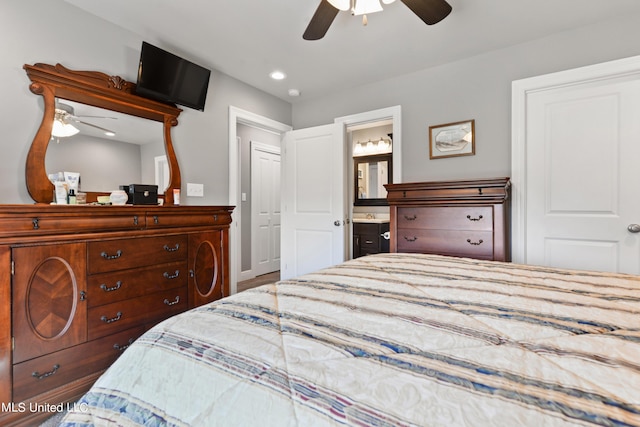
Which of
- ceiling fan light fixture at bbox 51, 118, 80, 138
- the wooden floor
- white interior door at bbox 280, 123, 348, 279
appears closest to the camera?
ceiling fan light fixture at bbox 51, 118, 80, 138

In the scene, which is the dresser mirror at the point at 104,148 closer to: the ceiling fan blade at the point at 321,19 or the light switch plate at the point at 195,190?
the light switch plate at the point at 195,190

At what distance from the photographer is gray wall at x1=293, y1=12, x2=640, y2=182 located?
2.34 m

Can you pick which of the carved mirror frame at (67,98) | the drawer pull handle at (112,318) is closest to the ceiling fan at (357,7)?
→ the carved mirror frame at (67,98)

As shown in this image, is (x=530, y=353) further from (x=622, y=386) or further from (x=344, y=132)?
(x=344, y=132)

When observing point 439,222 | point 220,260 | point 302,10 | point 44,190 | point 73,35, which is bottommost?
point 220,260

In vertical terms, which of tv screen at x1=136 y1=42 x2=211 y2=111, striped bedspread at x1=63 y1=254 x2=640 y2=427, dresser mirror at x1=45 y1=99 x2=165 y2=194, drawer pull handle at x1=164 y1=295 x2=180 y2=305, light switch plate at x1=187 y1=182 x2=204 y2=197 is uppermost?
tv screen at x1=136 y1=42 x2=211 y2=111

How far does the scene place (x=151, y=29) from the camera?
236 centimetres

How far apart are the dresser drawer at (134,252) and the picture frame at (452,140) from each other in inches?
95.8

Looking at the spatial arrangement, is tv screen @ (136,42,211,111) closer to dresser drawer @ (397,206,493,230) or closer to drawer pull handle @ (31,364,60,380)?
drawer pull handle @ (31,364,60,380)

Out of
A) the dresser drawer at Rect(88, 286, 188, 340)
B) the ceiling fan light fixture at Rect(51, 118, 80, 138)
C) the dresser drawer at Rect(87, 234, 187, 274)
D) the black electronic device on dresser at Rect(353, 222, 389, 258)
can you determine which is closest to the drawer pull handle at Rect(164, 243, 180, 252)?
the dresser drawer at Rect(87, 234, 187, 274)

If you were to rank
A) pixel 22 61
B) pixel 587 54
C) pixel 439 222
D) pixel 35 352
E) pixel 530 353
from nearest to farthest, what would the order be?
pixel 530 353, pixel 35 352, pixel 22 61, pixel 587 54, pixel 439 222

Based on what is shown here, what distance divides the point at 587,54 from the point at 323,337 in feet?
10.1

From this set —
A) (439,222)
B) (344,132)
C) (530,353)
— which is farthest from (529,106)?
(530,353)

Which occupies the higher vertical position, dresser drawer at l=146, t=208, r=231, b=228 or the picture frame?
the picture frame
